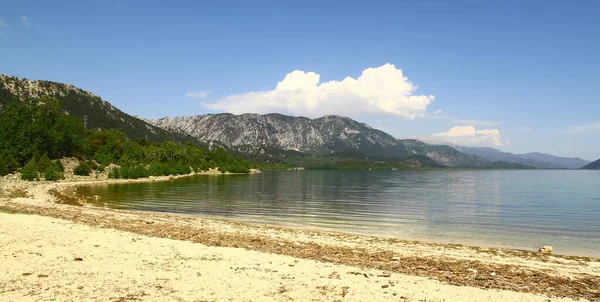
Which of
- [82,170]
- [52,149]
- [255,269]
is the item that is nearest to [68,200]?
[255,269]

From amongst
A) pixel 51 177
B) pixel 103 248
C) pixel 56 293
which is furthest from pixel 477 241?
pixel 51 177

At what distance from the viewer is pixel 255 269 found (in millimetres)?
15789

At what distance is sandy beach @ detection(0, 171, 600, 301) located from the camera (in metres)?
12.6

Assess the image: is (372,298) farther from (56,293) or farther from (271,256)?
(56,293)

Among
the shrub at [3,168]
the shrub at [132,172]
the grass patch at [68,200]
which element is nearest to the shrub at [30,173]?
the shrub at [3,168]

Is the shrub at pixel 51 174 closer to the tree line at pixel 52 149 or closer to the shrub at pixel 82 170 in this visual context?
the tree line at pixel 52 149

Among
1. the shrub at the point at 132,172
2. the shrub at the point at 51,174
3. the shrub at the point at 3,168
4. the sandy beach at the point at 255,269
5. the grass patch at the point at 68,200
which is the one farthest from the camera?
the shrub at the point at 132,172

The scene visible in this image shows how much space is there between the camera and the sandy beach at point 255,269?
12625mm

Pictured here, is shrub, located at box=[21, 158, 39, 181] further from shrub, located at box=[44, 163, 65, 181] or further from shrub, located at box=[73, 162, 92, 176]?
shrub, located at box=[73, 162, 92, 176]

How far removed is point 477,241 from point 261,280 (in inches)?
847

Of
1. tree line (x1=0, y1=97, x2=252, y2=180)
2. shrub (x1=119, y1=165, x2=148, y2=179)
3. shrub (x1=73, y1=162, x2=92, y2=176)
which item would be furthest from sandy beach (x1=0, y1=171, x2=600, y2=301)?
shrub (x1=119, y1=165, x2=148, y2=179)

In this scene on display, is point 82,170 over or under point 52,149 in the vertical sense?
under

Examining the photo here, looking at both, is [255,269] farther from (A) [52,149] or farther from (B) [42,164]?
(A) [52,149]

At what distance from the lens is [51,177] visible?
81750 mm
